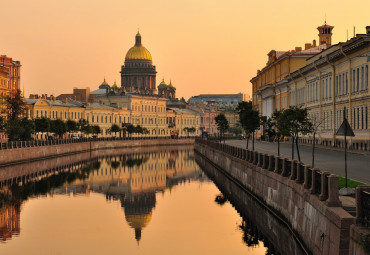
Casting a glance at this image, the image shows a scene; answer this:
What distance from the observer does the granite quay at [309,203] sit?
1572 cm

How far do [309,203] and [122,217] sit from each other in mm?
14921

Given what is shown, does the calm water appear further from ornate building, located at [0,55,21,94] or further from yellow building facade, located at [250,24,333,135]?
ornate building, located at [0,55,21,94]

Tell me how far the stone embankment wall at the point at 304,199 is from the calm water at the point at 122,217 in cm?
129

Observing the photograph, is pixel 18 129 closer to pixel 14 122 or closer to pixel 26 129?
pixel 14 122

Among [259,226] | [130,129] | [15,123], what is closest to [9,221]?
[259,226]

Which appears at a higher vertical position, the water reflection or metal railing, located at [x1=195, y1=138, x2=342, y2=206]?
metal railing, located at [x1=195, y1=138, x2=342, y2=206]

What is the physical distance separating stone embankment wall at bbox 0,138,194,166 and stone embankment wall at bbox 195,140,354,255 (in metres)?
29.5

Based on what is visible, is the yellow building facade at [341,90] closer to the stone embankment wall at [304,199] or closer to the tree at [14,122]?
the stone embankment wall at [304,199]

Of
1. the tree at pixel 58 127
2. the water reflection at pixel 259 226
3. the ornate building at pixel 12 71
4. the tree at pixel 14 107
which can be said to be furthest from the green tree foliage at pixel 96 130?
the water reflection at pixel 259 226

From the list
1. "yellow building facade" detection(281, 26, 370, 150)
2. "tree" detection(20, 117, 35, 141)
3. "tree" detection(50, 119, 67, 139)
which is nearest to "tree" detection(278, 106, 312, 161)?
"yellow building facade" detection(281, 26, 370, 150)

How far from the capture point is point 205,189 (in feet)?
160

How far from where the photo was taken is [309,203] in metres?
20.8

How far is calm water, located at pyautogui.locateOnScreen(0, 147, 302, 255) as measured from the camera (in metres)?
25.7

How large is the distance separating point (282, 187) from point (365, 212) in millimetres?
11815
